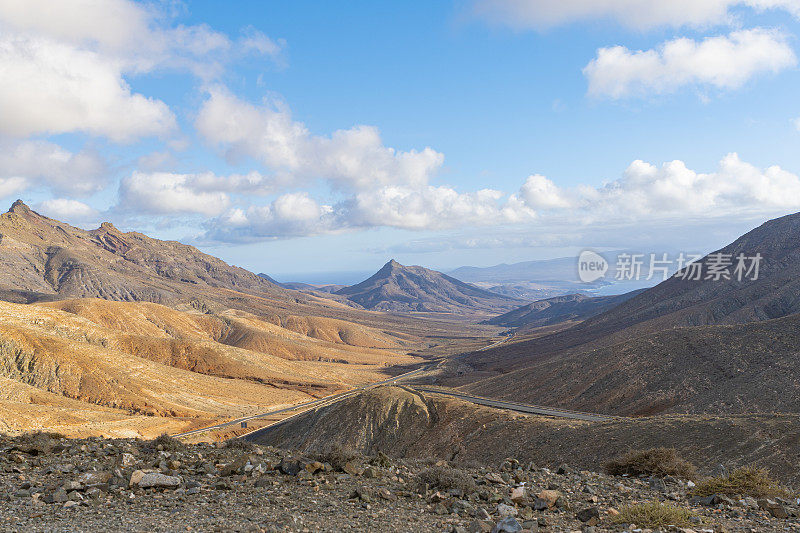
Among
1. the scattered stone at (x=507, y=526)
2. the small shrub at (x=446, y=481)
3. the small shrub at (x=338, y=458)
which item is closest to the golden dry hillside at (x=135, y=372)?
the small shrub at (x=338, y=458)

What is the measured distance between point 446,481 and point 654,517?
15.7ft

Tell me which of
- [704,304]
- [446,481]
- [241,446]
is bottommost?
[241,446]

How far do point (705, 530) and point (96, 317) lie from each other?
5621 inches

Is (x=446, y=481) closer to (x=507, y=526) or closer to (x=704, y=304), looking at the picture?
(x=507, y=526)

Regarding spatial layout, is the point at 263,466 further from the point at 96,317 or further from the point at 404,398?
the point at 96,317

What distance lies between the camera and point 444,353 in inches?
6737

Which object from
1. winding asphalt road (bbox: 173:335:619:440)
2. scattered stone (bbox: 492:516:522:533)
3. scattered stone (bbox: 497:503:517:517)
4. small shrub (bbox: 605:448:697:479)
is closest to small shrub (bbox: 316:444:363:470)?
scattered stone (bbox: 497:503:517:517)

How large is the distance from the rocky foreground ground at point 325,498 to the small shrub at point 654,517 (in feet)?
0.09

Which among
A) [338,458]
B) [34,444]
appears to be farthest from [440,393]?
[34,444]

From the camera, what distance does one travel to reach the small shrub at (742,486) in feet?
43.6

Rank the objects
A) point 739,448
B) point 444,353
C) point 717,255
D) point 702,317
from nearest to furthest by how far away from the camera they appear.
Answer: point 739,448
point 702,317
point 717,255
point 444,353

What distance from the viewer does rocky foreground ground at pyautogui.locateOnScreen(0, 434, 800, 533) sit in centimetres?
998

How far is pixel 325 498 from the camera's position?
11.6 m

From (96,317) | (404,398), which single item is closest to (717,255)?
(404,398)
